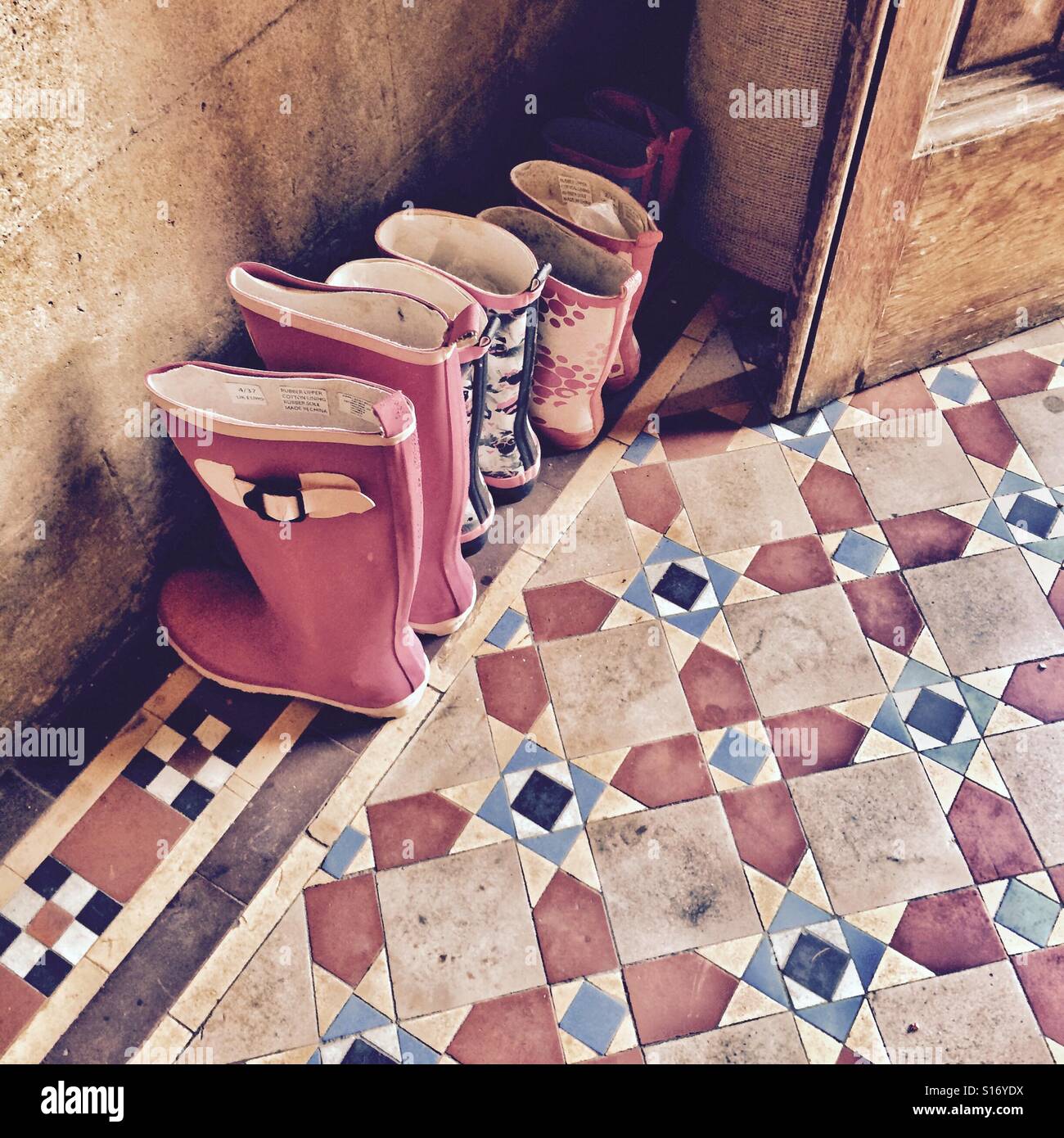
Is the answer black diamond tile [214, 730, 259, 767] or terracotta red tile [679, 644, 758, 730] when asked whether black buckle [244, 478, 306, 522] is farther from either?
terracotta red tile [679, 644, 758, 730]

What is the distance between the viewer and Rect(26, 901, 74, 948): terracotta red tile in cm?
191

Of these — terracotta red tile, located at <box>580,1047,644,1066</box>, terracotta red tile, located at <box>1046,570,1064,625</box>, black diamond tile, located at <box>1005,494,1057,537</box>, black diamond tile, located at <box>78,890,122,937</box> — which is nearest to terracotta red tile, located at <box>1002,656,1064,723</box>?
terracotta red tile, located at <box>1046,570,1064,625</box>

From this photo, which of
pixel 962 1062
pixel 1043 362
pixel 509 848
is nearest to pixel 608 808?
pixel 509 848

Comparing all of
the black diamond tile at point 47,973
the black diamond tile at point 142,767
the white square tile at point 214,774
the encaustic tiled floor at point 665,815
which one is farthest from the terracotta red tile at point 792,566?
the black diamond tile at point 47,973

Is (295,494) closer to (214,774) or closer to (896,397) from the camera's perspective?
(214,774)

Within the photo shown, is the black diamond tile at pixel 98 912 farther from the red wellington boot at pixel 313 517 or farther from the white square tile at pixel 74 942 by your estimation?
the red wellington boot at pixel 313 517

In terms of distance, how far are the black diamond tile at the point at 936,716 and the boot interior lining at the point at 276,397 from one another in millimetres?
1320

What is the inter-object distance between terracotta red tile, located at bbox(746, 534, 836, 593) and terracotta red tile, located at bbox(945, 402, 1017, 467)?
0.53 m

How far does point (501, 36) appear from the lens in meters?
2.40

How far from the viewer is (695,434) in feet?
8.60

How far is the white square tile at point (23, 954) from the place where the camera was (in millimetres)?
1886

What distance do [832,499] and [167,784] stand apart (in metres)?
1.68
